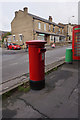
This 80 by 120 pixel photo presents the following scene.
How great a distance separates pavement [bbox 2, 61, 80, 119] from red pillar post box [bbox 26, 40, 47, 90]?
273mm

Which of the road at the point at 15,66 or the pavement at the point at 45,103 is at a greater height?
the road at the point at 15,66

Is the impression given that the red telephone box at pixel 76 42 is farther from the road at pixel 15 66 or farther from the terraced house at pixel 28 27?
the terraced house at pixel 28 27

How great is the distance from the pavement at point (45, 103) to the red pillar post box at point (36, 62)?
0.89 ft

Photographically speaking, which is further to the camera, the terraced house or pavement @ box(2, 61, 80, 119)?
the terraced house

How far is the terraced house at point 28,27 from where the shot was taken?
75.8 ft

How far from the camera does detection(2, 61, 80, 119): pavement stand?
2.30m

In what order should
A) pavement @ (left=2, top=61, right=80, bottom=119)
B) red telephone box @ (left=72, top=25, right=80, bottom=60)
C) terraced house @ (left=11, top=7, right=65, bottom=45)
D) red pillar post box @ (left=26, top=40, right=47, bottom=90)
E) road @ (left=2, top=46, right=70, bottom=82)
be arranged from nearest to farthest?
pavement @ (left=2, top=61, right=80, bottom=119)
red pillar post box @ (left=26, top=40, right=47, bottom=90)
road @ (left=2, top=46, right=70, bottom=82)
red telephone box @ (left=72, top=25, right=80, bottom=60)
terraced house @ (left=11, top=7, right=65, bottom=45)

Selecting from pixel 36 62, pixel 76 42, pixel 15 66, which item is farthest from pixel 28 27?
pixel 36 62

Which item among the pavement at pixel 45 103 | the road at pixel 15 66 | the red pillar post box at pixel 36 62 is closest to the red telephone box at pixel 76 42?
the road at pixel 15 66

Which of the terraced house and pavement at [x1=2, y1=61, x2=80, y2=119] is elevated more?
the terraced house

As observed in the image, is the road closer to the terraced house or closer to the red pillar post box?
the red pillar post box

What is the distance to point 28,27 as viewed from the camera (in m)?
23.6

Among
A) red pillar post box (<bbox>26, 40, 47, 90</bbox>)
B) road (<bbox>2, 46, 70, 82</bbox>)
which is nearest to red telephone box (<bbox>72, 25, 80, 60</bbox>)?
road (<bbox>2, 46, 70, 82</bbox>)

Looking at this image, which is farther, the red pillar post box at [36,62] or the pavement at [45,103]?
the red pillar post box at [36,62]
